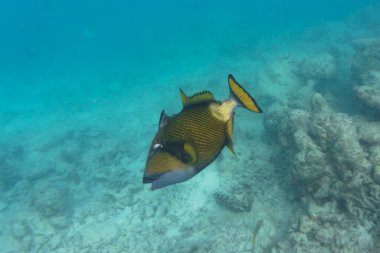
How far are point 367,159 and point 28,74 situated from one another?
32.1m

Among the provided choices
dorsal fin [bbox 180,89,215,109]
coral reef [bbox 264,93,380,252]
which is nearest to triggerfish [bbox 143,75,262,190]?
dorsal fin [bbox 180,89,215,109]

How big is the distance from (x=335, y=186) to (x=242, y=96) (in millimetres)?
4430

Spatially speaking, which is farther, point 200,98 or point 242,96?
point 200,98

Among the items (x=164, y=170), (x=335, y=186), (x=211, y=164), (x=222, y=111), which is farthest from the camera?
(x=211, y=164)

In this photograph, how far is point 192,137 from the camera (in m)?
1.24

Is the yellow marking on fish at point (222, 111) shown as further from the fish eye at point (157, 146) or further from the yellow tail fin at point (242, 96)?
the fish eye at point (157, 146)

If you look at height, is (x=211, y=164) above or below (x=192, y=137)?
below

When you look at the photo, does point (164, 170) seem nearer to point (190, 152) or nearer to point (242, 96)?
point (190, 152)

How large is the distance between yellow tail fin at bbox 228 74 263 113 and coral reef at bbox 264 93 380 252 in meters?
4.04

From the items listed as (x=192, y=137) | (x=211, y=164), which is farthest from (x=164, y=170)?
(x=211, y=164)

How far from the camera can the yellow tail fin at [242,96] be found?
1.15 metres

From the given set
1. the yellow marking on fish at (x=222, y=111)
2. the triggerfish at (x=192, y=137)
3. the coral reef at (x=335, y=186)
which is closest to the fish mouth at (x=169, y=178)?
the triggerfish at (x=192, y=137)

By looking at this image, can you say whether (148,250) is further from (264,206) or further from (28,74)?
(28,74)

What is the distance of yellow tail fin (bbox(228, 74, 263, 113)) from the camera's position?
1.15m
